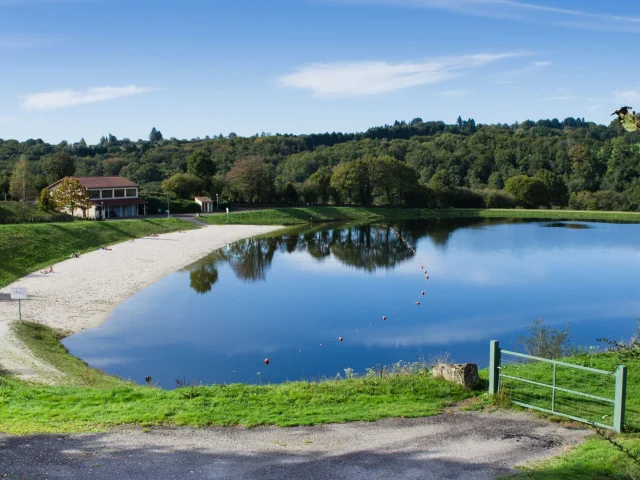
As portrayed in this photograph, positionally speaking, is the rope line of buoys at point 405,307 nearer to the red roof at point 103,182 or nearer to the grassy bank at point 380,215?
the grassy bank at point 380,215

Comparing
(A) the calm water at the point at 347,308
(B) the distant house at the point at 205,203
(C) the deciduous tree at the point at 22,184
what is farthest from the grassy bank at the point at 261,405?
(B) the distant house at the point at 205,203

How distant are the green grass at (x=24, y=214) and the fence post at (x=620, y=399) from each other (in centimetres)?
5224

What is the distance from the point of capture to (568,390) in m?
10.3

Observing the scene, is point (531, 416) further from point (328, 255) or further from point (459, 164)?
point (459, 164)

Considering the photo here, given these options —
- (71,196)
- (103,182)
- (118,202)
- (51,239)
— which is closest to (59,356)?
(51,239)

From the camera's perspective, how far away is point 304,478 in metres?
8.13

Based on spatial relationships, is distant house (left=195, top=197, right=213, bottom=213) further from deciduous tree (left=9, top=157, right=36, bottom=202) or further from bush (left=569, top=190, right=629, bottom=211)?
bush (left=569, top=190, right=629, bottom=211)

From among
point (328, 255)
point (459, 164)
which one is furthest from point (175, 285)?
point (459, 164)

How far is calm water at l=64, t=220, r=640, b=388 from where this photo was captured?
2064 cm

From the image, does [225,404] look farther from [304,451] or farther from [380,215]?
[380,215]

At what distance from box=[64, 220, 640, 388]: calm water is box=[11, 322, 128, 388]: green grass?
597mm

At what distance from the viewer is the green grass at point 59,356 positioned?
52.9 feet

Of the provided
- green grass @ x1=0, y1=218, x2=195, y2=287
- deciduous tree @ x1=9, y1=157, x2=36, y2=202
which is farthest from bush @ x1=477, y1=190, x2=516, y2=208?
deciduous tree @ x1=9, y1=157, x2=36, y2=202

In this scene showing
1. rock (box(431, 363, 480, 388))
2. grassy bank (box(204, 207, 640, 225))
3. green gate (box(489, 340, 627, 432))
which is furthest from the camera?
grassy bank (box(204, 207, 640, 225))
